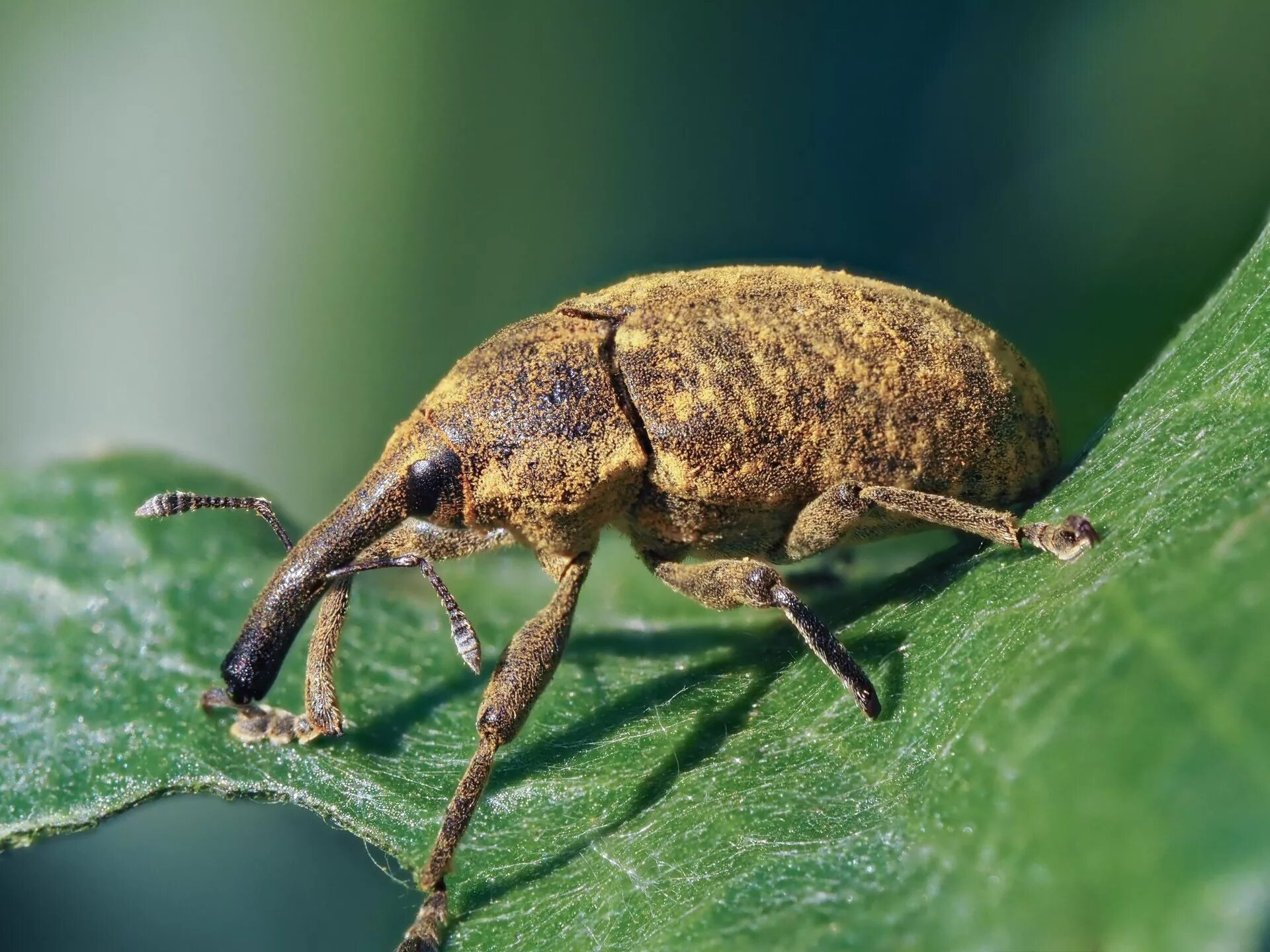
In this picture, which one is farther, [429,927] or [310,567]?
[310,567]

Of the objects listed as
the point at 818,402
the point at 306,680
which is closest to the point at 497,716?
the point at 306,680

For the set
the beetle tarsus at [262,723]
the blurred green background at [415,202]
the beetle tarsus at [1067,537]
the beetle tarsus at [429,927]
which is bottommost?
the beetle tarsus at [429,927]

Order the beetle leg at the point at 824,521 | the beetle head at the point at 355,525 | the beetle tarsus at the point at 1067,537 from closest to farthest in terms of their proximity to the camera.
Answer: the beetle tarsus at the point at 1067,537, the beetle leg at the point at 824,521, the beetle head at the point at 355,525

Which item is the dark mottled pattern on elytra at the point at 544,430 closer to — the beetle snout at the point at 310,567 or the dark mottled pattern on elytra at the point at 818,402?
the dark mottled pattern on elytra at the point at 818,402

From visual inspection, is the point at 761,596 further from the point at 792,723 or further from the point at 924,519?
the point at 924,519

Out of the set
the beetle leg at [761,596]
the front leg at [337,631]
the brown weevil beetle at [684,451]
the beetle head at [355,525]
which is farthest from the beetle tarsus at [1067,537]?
the beetle head at [355,525]

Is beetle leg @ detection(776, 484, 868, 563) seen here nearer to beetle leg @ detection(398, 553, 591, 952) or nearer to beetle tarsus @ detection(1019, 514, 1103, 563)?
beetle tarsus @ detection(1019, 514, 1103, 563)

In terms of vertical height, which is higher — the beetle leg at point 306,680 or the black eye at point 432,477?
the black eye at point 432,477

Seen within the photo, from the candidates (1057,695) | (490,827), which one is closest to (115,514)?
(490,827)

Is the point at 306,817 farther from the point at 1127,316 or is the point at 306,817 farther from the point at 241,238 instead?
the point at 1127,316
